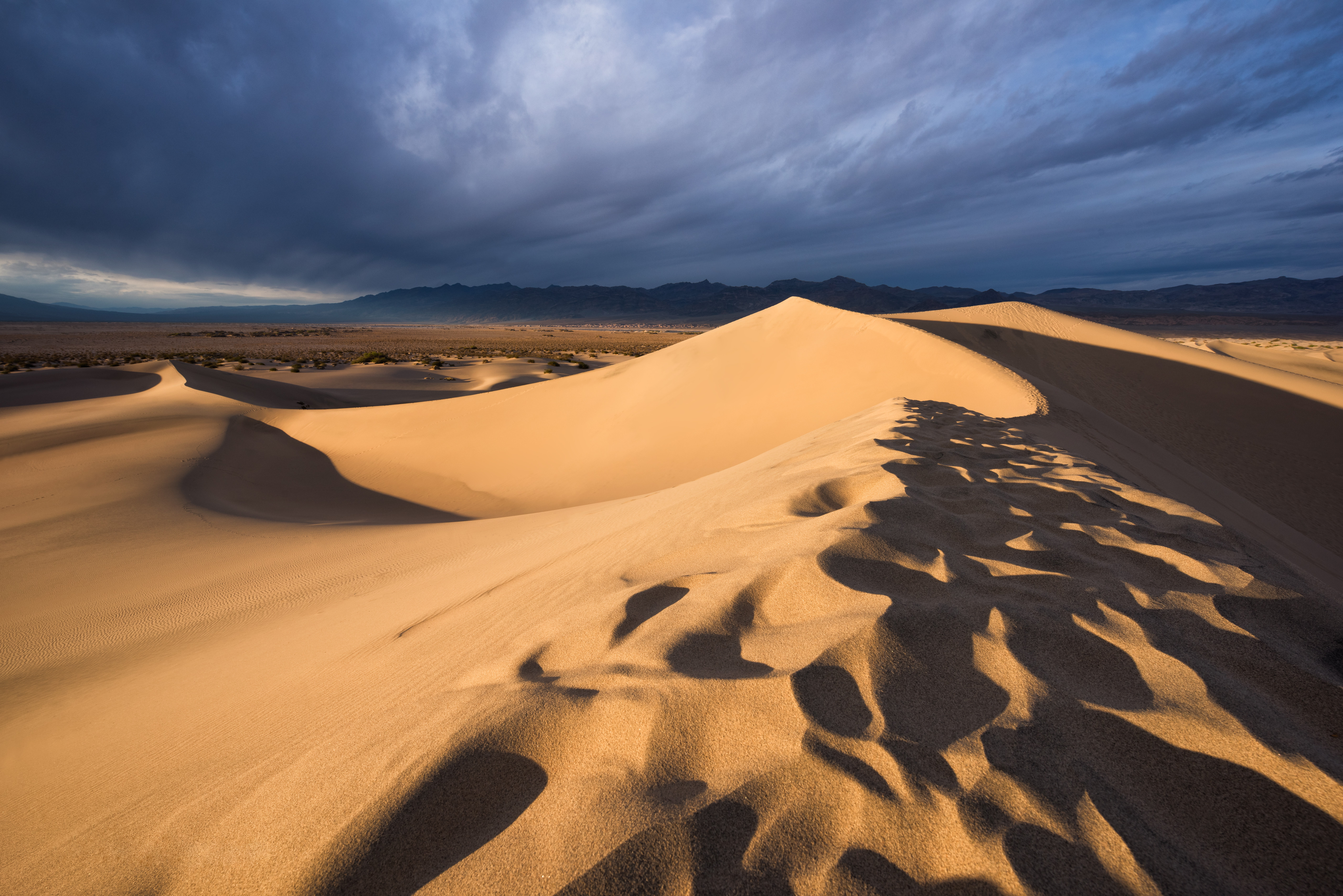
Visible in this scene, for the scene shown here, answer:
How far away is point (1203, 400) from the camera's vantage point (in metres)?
8.48

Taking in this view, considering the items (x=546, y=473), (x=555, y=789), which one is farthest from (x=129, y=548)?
(x=555, y=789)

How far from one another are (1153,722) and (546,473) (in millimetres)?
7061

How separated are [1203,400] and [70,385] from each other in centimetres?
2528

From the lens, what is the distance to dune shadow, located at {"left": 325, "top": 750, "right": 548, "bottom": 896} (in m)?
0.97

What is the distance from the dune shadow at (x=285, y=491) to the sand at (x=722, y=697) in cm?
143

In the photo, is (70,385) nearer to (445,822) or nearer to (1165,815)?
(445,822)

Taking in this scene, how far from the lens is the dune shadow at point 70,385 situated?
1324 cm

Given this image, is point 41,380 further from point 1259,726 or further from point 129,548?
point 1259,726

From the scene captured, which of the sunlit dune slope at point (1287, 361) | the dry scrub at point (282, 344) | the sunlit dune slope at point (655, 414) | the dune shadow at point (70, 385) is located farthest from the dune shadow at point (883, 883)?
the dry scrub at point (282, 344)

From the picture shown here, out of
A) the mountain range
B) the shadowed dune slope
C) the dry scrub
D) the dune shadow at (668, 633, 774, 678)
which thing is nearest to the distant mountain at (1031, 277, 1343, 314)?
the mountain range

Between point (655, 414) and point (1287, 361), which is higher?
point (655, 414)

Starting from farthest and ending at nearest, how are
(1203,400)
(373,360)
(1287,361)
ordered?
(373,360), (1287,361), (1203,400)

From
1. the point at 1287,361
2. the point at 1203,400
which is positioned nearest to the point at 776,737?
the point at 1203,400

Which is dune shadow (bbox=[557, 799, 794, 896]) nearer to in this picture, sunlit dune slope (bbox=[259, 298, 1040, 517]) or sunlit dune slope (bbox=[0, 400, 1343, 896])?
sunlit dune slope (bbox=[0, 400, 1343, 896])
